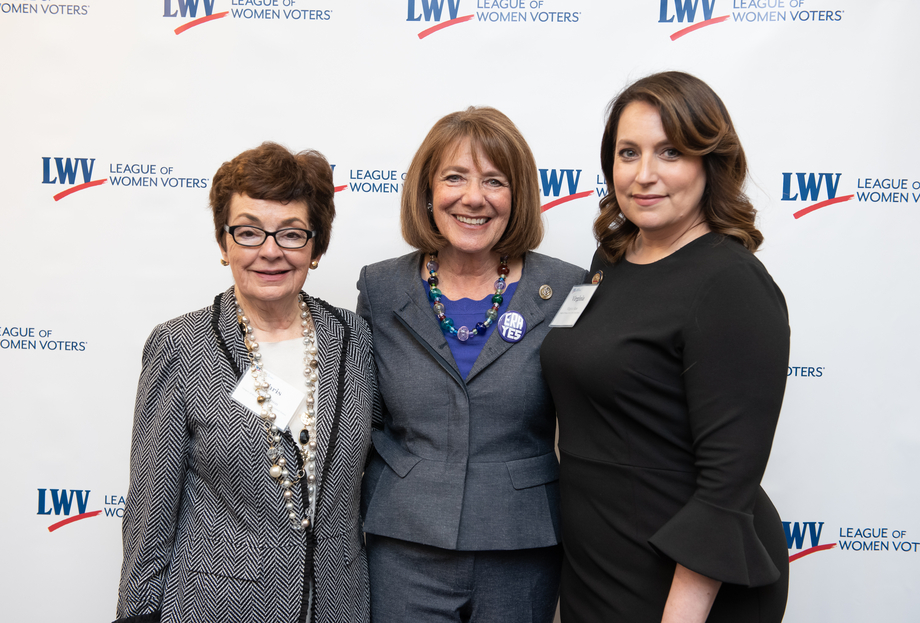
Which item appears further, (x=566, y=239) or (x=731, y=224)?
(x=566, y=239)

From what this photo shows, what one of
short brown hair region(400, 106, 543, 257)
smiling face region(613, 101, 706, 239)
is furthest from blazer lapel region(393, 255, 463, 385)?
smiling face region(613, 101, 706, 239)

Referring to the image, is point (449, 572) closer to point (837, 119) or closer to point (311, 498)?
point (311, 498)

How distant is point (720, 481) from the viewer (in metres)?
1.08

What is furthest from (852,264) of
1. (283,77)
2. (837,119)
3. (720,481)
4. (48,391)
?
(48,391)

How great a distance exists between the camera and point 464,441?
56.6 inches

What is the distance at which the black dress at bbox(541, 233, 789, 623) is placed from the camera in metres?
1.07

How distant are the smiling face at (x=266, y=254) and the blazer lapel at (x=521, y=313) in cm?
47

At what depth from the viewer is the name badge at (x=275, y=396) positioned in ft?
4.25

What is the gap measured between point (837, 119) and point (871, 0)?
40cm

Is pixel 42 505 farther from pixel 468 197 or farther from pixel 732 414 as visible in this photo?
pixel 732 414

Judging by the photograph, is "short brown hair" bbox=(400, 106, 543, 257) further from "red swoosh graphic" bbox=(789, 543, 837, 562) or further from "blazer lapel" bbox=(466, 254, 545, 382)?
"red swoosh graphic" bbox=(789, 543, 837, 562)

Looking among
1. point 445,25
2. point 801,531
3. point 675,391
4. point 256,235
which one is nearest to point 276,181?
point 256,235

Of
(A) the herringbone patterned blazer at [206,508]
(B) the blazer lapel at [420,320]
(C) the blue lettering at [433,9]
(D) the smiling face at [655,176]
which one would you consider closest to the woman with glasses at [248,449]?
(A) the herringbone patterned blazer at [206,508]

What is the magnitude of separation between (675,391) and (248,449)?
34.3 inches
